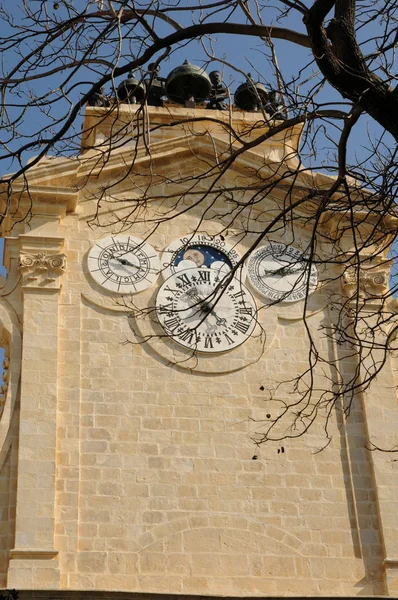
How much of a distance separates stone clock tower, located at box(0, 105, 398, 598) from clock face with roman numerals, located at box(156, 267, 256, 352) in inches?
0.9

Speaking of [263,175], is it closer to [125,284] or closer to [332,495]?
[125,284]

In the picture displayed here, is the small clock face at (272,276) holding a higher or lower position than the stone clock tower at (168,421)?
higher

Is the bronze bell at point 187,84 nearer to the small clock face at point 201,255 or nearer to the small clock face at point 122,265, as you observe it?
the small clock face at point 201,255

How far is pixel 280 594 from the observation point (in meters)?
14.2

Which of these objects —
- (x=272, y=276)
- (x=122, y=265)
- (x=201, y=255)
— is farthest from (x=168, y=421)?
(x=272, y=276)

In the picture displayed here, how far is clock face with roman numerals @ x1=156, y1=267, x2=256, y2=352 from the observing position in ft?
51.8

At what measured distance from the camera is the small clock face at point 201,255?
16.3 metres

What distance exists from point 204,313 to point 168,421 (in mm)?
1479

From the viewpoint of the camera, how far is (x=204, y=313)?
52.0 feet

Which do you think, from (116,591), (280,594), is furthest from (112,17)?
(280,594)

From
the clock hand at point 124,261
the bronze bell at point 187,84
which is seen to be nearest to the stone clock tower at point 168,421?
the clock hand at point 124,261

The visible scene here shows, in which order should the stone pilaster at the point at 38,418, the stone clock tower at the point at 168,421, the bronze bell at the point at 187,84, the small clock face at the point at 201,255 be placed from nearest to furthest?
the stone pilaster at the point at 38,418
the stone clock tower at the point at 168,421
the small clock face at the point at 201,255
the bronze bell at the point at 187,84

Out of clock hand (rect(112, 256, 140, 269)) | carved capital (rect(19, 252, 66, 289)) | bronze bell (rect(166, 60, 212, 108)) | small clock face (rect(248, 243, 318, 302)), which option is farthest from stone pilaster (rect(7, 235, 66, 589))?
bronze bell (rect(166, 60, 212, 108))

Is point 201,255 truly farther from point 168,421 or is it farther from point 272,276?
point 168,421
